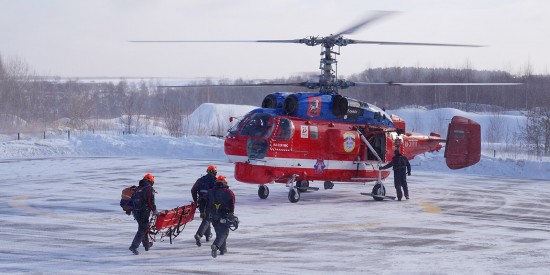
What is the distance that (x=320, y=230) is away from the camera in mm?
16312

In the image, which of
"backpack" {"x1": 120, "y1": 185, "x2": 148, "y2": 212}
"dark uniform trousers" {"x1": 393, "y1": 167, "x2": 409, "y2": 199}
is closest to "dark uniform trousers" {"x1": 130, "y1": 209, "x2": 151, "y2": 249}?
"backpack" {"x1": 120, "y1": 185, "x2": 148, "y2": 212}

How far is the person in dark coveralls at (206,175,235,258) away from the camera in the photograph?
41.5 feet

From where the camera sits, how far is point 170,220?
13500mm

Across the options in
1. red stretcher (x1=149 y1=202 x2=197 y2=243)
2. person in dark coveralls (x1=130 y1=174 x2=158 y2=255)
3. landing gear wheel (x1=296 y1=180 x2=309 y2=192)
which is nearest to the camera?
person in dark coveralls (x1=130 y1=174 x2=158 y2=255)

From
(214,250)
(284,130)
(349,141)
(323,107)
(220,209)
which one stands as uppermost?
(323,107)

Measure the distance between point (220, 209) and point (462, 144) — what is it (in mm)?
14451

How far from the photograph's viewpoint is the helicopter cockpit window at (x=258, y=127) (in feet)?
65.8

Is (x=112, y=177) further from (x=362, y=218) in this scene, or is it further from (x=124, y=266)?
(x=124, y=266)

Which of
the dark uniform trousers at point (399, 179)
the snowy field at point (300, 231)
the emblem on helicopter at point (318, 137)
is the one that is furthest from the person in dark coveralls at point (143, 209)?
the dark uniform trousers at point (399, 179)

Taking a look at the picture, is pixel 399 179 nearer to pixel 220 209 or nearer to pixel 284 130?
pixel 284 130

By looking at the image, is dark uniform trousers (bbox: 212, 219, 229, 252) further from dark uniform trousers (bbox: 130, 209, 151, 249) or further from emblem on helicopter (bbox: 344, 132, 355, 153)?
emblem on helicopter (bbox: 344, 132, 355, 153)

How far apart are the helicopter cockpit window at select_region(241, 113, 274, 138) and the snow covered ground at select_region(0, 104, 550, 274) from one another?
2.11m

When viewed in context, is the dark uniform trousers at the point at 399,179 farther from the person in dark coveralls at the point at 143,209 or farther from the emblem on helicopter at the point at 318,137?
the person in dark coveralls at the point at 143,209

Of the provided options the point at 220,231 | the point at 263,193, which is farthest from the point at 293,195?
the point at 220,231
